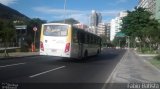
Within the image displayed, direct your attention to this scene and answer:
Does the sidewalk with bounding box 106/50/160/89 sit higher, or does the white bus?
the white bus

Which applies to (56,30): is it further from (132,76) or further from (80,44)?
(132,76)

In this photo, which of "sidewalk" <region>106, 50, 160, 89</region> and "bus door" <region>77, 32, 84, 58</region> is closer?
"sidewalk" <region>106, 50, 160, 89</region>

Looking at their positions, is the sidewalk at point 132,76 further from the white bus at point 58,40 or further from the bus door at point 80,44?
the bus door at point 80,44

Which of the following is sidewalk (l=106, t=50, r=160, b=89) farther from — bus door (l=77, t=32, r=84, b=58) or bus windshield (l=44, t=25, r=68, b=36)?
bus door (l=77, t=32, r=84, b=58)

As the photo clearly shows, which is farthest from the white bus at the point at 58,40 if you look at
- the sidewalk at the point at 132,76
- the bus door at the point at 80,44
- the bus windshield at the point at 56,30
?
the sidewalk at the point at 132,76

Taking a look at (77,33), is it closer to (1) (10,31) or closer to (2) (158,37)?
(1) (10,31)

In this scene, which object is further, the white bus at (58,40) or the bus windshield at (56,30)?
the bus windshield at (56,30)

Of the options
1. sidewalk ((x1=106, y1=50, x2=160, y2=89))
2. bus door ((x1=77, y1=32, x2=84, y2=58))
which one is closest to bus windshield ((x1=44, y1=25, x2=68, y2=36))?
bus door ((x1=77, y1=32, x2=84, y2=58))

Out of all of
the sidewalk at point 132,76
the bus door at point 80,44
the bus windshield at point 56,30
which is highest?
the bus windshield at point 56,30

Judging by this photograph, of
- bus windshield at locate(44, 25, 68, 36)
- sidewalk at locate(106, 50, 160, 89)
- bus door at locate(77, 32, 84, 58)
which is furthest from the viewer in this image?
bus door at locate(77, 32, 84, 58)

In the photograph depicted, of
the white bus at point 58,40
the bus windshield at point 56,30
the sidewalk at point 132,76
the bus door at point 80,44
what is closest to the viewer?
the sidewalk at point 132,76

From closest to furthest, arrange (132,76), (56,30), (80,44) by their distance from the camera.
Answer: (132,76) < (56,30) < (80,44)

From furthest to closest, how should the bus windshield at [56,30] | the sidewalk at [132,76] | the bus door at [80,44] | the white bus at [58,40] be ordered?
the bus door at [80,44] → the bus windshield at [56,30] → the white bus at [58,40] → the sidewalk at [132,76]

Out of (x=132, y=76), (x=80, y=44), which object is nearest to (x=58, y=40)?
(x=80, y=44)
